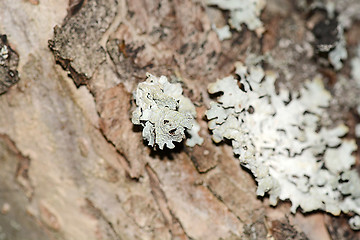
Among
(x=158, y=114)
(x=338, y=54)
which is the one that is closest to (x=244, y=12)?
(x=338, y=54)

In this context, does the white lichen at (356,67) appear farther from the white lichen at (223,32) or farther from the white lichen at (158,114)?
the white lichen at (158,114)

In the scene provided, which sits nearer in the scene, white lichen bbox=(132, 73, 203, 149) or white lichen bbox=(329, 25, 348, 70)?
white lichen bbox=(132, 73, 203, 149)

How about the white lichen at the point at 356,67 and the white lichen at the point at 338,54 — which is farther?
the white lichen at the point at 356,67

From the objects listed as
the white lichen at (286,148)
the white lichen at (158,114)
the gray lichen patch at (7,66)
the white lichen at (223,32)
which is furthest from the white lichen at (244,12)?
the gray lichen patch at (7,66)

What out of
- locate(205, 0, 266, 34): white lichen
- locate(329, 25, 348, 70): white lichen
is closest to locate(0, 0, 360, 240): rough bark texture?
locate(205, 0, 266, 34): white lichen

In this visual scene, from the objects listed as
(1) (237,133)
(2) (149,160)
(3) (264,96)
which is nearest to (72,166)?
(2) (149,160)

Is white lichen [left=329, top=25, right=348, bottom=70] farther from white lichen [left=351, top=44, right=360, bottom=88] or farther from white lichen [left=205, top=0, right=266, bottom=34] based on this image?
white lichen [left=205, top=0, right=266, bottom=34]

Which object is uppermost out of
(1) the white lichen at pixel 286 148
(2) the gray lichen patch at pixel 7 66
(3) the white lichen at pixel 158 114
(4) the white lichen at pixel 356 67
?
(4) the white lichen at pixel 356 67

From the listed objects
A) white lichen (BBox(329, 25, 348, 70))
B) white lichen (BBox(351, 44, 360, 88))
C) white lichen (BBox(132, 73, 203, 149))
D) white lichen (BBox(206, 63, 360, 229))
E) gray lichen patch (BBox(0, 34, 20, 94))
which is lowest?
gray lichen patch (BBox(0, 34, 20, 94))
